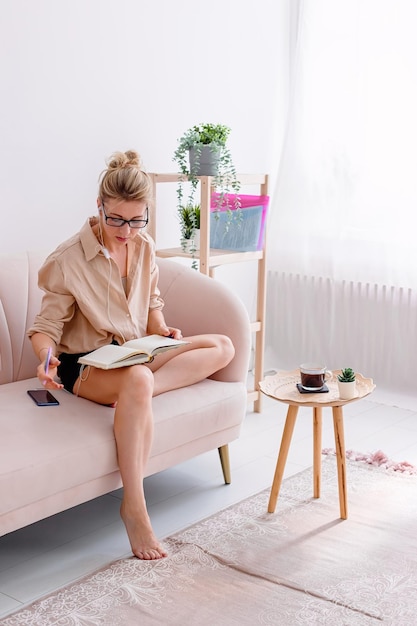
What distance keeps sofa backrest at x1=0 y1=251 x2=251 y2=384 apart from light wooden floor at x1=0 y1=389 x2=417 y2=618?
0.39 m

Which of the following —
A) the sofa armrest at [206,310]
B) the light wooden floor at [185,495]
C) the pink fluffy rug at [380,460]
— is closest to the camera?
the light wooden floor at [185,495]

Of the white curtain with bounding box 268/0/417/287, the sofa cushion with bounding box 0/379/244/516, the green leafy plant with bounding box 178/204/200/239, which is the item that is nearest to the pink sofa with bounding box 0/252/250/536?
the sofa cushion with bounding box 0/379/244/516

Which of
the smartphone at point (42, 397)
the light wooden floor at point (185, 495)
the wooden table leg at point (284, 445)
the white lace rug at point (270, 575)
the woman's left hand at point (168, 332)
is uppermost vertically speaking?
the woman's left hand at point (168, 332)

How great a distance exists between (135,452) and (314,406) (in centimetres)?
54

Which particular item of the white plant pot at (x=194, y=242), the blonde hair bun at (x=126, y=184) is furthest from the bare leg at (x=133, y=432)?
the white plant pot at (x=194, y=242)

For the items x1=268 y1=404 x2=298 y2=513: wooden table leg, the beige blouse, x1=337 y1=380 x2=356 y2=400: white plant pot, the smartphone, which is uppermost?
the beige blouse

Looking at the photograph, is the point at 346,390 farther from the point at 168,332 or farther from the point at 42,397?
the point at 42,397

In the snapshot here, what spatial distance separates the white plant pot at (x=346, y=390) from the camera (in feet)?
7.92

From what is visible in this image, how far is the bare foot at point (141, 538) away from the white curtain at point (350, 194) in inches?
79.6

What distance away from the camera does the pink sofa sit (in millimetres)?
2094

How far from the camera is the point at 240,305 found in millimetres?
2848

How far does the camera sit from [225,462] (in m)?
2.79

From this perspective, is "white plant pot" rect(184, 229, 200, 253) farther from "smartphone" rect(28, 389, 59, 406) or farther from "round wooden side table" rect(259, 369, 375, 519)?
"smartphone" rect(28, 389, 59, 406)

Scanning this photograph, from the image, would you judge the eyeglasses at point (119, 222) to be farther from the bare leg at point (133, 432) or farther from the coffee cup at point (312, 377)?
the coffee cup at point (312, 377)
